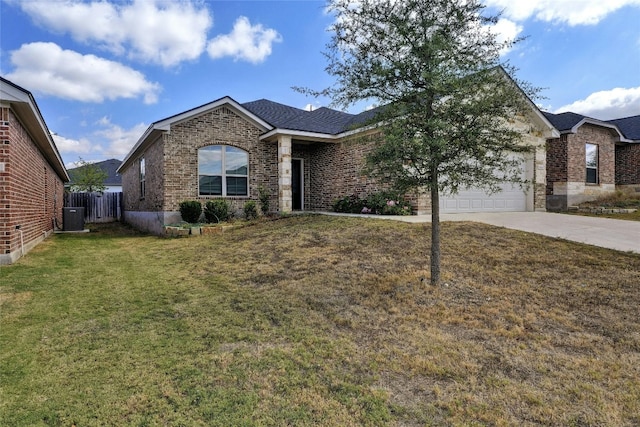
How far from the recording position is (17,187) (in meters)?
7.09

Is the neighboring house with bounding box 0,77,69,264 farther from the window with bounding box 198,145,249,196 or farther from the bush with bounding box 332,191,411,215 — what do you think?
A: the bush with bounding box 332,191,411,215

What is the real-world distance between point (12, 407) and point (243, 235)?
7.88m

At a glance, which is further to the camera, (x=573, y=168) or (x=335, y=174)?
(x=573, y=168)

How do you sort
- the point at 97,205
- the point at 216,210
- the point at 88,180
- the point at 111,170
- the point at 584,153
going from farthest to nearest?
the point at 111,170 < the point at 88,180 < the point at 97,205 < the point at 584,153 < the point at 216,210

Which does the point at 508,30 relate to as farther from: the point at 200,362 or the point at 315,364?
the point at 200,362

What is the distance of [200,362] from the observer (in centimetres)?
293

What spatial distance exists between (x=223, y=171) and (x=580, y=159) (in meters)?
16.6

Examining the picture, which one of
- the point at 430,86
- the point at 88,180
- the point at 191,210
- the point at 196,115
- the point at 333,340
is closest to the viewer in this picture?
the point at 333,340

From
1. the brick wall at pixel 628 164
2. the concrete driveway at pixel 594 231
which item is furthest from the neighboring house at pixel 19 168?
the brick wall at pixel 628 164

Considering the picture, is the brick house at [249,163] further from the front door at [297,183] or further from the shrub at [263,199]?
the front door at [297,183]

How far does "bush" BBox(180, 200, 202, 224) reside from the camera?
12.1 meters

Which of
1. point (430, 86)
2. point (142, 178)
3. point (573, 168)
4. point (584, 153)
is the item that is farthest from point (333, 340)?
point (584, 153)

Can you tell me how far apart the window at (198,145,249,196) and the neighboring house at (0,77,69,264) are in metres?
4.60

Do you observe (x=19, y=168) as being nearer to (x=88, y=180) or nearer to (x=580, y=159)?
(x=580, y=159)
